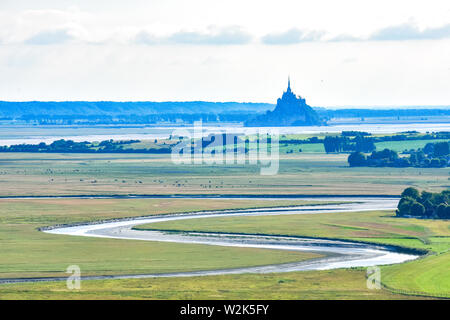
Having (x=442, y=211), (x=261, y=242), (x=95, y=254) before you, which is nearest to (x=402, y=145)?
(x=442, y=211)

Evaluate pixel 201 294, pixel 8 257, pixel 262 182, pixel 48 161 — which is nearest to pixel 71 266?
pixel 8 257

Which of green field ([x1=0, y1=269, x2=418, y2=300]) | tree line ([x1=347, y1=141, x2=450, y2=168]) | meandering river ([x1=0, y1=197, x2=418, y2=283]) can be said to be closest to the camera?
green field ([x1=0, y1=269, x2=418, y2=300])

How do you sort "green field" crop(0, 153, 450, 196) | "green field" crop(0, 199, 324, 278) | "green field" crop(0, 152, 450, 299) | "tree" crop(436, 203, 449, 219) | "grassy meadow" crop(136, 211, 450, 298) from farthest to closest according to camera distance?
"green field" crop(0, 153, 450, 196)
"tree" crop(436, 203, 449, 219)
"grassy meadow" crop(136, 211, 450, 298)
"green field" crop(0, 199, 324, 278)
"green field" crop(0, 152, 450, 299)

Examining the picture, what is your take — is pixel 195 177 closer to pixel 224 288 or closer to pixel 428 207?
pixel 428 207

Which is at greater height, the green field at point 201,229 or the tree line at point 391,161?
the tree line at point 391,161

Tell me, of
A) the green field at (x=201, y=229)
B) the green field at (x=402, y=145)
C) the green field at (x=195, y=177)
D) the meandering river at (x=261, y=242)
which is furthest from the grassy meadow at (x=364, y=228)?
the green field at (x=402, y=145)

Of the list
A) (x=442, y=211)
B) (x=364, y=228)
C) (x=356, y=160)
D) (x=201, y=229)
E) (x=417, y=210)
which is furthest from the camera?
(x=356, y=160)

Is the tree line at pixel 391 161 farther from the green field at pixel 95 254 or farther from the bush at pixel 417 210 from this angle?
the green field at pixel 95 254

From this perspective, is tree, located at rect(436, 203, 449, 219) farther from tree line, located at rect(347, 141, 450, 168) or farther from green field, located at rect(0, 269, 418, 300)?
tree line, located at rect(347, 141, 450, 168)

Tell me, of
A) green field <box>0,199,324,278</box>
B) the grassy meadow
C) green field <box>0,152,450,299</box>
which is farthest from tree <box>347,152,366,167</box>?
green field <box>0,199,324,278</box>

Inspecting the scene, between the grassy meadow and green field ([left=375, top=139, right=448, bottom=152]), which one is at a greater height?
green field ([left=375, top=139, right=448, bottom=152])
